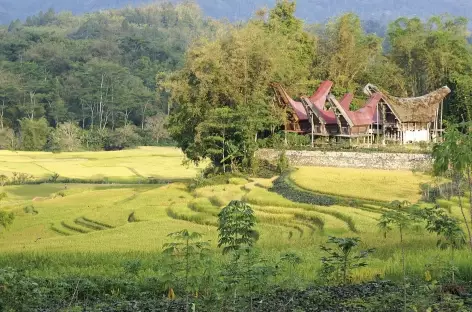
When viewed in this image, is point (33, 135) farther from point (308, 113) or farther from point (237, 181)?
point (237, 181)

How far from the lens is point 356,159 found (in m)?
34.7

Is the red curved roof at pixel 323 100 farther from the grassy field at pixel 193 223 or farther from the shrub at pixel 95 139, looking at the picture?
the shrub at pixel 95 139

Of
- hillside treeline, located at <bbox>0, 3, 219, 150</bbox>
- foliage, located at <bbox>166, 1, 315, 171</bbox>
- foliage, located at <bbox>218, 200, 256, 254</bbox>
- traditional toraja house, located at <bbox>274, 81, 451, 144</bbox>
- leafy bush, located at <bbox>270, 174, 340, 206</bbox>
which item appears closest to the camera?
foliage, located at <bbox>218, 200, 256, 254</bbox>

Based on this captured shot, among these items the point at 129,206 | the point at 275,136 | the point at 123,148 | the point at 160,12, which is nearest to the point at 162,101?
the point at 123,148

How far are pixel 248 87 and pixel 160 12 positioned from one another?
133787 millimetres

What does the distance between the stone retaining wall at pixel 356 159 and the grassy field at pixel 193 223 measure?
199cm

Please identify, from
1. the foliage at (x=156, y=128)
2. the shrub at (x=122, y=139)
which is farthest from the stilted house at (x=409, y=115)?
the foliage at (x=156, y=128)

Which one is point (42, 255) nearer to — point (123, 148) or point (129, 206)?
point (129, 206)

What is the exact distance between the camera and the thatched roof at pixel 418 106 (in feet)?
123

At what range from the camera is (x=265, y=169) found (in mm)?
36562

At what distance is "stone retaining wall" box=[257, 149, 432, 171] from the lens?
32938 millimetres

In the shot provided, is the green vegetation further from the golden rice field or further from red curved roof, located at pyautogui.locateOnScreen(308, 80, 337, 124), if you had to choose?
red curved roof, located at pyautogui.locateOnScreen(308, 80, 337, 124)

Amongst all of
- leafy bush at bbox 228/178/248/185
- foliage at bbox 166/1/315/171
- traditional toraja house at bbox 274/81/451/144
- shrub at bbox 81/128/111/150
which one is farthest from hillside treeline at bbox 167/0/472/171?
shrub at bbox 81/128/111/150

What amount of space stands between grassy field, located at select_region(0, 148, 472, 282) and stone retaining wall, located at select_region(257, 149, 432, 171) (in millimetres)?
1992
